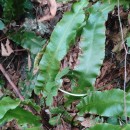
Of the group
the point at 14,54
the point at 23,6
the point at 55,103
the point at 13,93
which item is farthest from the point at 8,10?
the point at 55,103

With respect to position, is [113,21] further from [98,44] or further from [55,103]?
[55,103]

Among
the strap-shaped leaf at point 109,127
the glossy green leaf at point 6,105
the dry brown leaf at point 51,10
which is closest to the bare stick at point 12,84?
the glossy green leaf at point 6,105

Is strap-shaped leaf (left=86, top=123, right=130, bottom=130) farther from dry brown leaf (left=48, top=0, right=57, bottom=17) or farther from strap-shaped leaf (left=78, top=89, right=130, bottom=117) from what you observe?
dry brown leaf (left=48, top=0, right=57, bottom=17)

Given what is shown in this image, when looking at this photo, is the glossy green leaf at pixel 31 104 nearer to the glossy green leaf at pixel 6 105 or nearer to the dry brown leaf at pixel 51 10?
the glossy green leaf at pixel 6 105

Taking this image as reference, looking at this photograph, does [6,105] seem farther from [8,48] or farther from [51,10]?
[51,10]

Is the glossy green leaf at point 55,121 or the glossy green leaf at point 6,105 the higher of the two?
the glossy green leaf at point 6,105

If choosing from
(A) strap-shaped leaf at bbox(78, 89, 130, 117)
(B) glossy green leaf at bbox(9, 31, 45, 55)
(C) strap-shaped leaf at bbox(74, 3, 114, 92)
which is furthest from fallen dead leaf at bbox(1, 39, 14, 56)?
(A) strap-shaped leaf at bbox(78, 89, 130, 117)

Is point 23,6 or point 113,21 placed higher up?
point 23,6
